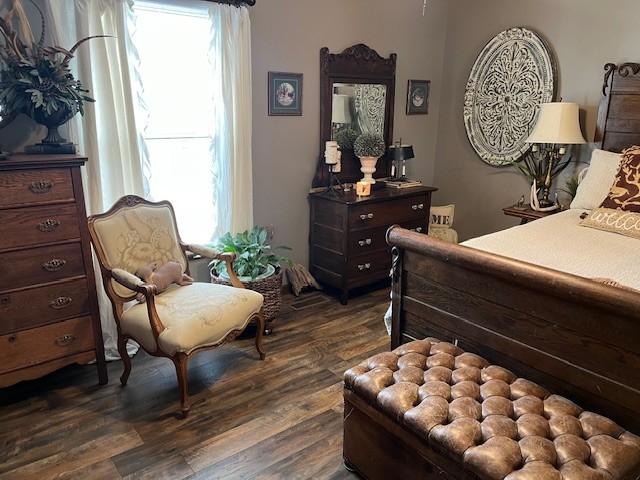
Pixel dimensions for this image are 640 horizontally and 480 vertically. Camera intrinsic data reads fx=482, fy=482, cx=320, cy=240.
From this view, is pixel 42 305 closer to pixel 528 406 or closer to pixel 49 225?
pixel 49 225

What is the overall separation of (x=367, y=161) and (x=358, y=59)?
82 centimetres

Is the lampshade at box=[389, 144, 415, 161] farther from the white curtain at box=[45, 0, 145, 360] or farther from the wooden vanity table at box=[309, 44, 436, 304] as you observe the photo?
the white curtain at box=[45, 0, 145, 360]

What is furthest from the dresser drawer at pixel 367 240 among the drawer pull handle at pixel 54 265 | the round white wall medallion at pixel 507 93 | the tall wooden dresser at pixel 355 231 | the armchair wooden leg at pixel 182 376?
the drawer pull handle at pixel 54 265

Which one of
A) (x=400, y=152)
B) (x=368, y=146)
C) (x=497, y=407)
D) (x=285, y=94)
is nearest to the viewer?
(x=497, y=407)

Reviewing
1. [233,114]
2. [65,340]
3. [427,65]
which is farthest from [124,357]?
[427,65]

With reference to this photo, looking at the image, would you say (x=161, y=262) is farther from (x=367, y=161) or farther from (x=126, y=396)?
(x=367, y=161)

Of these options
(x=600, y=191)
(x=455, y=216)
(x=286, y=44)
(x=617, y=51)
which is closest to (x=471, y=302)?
(x=600, y=191)

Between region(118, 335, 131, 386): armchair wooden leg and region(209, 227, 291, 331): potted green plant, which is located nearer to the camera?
region(118, 335, 131, 386): armchair wooden leg

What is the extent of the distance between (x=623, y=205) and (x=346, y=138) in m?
2.01

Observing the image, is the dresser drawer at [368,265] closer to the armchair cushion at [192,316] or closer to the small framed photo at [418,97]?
the armchair cushion at [192,316]

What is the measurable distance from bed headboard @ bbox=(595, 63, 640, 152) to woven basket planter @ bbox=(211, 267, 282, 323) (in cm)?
255

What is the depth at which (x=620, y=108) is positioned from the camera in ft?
11.0

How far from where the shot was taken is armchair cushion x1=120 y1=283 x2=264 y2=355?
231 centimetres

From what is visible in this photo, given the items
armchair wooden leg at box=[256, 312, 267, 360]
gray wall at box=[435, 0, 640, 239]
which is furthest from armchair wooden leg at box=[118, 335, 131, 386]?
gray wall at box=[435, 0, 640, 239]
